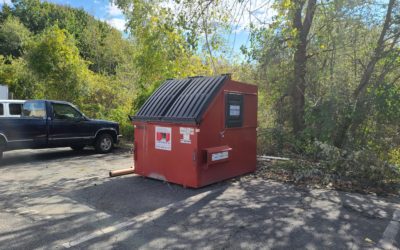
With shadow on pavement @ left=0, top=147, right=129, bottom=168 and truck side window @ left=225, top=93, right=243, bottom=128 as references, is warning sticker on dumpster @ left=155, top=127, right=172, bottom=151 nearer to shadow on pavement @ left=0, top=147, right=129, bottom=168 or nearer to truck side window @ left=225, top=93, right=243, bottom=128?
truck side window @ left=225, top=93, right=243, bottom=128

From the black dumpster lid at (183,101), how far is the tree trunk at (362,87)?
12.2 feet

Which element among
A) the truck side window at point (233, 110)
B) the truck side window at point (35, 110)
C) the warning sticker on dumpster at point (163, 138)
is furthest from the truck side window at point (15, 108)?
the truck side window at point (233, 110)

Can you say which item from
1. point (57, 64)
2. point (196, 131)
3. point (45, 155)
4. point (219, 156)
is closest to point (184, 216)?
point (196, 131)

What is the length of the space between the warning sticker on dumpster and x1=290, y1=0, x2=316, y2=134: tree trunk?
16.2 ft

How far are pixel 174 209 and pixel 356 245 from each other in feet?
8.76

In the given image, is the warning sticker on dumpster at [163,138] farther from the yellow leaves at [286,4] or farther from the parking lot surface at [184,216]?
the yellow leaves at [286,4]

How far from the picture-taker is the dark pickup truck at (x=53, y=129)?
31.0ft

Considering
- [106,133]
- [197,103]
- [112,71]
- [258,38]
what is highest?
[112,71]

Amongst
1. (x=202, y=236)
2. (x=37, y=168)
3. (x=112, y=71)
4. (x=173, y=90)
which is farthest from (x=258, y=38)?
(x=112, y=71)

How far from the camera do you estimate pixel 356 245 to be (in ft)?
13.2

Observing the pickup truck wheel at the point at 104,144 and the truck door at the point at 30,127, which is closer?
the truck door at the point at 30,127

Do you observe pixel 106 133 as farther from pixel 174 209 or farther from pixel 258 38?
pixel 174 209

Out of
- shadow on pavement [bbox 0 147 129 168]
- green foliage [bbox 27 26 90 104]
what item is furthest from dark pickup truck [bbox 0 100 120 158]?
green foliage [bbox 27 26 90 104]

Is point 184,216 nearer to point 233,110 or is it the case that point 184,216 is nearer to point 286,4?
point 233,110
